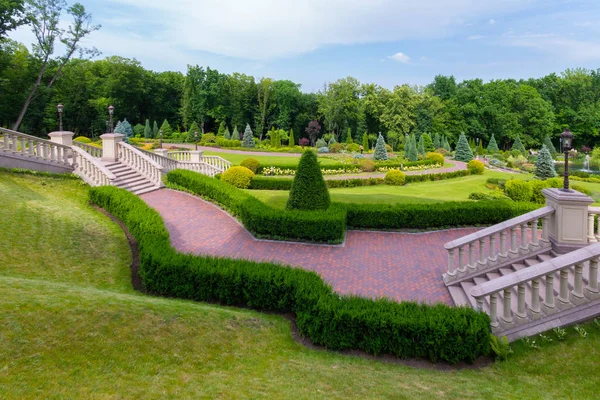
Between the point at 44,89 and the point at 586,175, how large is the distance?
49.4m

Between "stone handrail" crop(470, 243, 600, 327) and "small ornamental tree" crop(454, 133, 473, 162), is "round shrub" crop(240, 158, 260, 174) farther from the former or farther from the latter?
"small ornamental tree" crop(454, 133, 473, 162)

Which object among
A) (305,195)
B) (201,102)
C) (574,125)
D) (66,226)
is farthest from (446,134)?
(66,226)

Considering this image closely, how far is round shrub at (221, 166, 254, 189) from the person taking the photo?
21.8 metres

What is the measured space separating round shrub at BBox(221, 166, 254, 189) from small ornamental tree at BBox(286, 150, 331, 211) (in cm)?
828

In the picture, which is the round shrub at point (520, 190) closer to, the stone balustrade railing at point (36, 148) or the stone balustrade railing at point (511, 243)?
the stone balustrade railing at point (511, 243)

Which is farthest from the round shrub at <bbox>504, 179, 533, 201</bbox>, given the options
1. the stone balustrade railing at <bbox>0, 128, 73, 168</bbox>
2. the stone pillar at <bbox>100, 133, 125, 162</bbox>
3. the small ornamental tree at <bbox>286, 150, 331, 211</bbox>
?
the stone balustrade railing at <bbox>0, 128, 73, 168</bbox>

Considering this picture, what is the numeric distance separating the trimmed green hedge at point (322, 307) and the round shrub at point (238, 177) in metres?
12.2

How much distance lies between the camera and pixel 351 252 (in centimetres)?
1212

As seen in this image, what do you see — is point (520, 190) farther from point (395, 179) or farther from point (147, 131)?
point (147, 131)

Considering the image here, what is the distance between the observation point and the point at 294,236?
13.0 m

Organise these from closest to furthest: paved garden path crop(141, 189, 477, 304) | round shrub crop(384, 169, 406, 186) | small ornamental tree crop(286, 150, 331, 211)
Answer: paved garden path crop(141, 189, 477, 304), small ornamental tree crop(286, 150, 331, 211), round shrub crop(384, 169, 406, 186)

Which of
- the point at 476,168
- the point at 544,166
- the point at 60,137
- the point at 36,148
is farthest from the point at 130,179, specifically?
the point at 544,166

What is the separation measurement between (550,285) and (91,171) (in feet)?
55.2

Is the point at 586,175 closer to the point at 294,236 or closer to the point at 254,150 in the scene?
the point at 294,236
